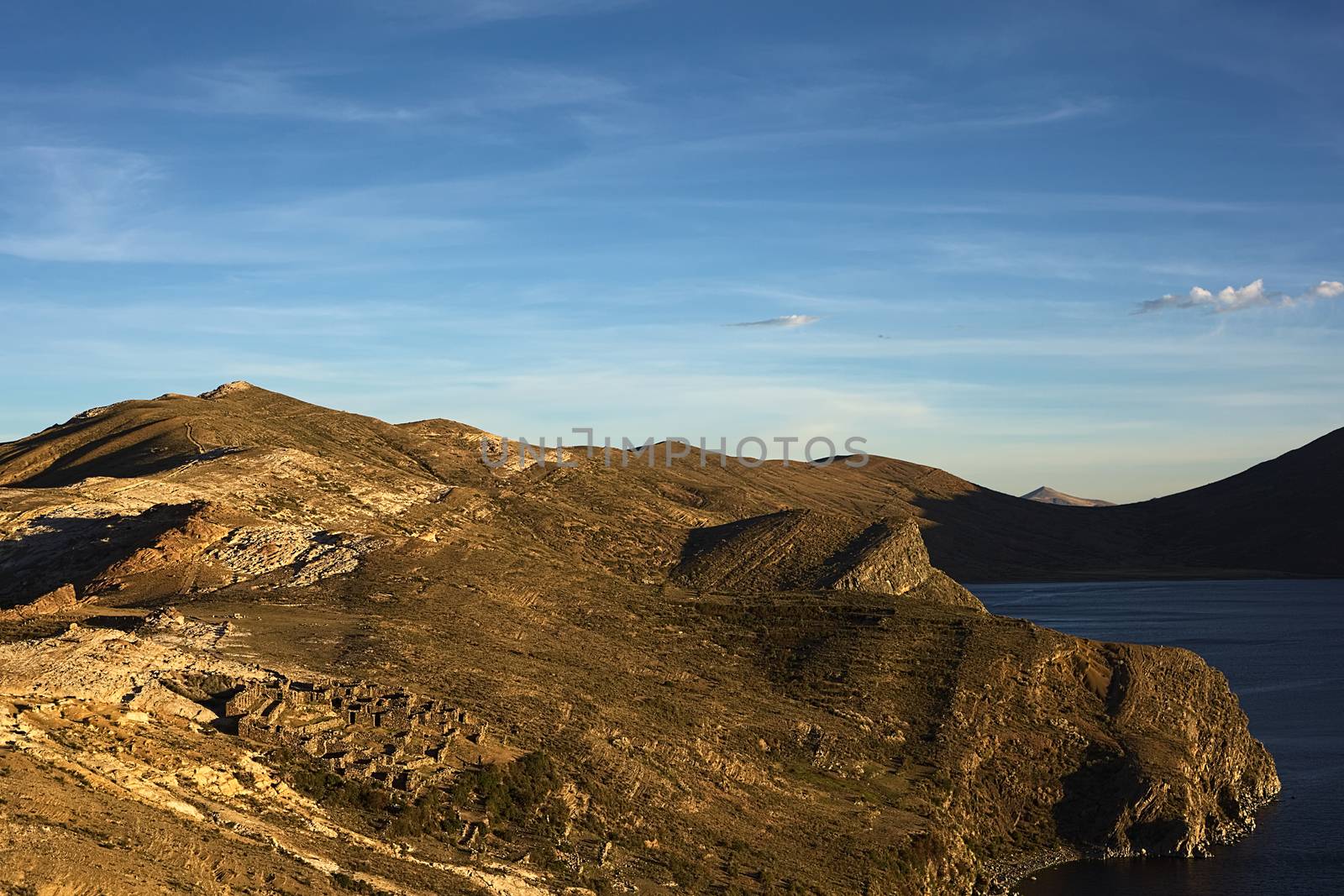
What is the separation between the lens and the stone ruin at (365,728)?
5034 centimetres

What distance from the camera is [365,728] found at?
54344 mm

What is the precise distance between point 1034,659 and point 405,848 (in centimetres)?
6173

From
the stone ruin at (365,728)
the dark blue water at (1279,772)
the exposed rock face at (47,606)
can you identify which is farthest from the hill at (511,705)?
the dark blue water at (1279,772)

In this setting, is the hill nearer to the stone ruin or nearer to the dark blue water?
the stone ruin

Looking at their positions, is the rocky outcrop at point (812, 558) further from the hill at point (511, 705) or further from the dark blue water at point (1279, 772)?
the dark blue water at point (1279, 772)


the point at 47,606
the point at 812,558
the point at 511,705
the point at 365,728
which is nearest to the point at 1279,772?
the point at 812,558

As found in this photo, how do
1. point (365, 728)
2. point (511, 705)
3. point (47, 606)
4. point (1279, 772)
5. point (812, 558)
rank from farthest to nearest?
point (812, 558) < point (1279, 772) < point (47, 606) < point (511, 705) < point (365, 728)

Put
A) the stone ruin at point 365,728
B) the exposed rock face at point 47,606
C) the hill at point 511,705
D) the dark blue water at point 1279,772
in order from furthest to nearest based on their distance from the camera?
1. the dark blue water at point 1279,772
2. the exposed rock face at point 47,606
3. the stone ruin at point 365,728
4. the hill at point 511,705

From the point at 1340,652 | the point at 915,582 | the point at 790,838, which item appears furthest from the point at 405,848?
the point at 1340,652

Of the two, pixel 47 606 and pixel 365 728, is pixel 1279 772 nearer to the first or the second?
pixel 365 728

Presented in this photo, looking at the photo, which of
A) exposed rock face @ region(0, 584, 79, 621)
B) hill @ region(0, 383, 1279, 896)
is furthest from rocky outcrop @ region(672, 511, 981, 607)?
exposed rock face @ region(0, 584, 79, 621)

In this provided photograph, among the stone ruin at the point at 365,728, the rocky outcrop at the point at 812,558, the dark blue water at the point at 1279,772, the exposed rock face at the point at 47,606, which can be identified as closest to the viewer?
the stone ruin at the point at 365,728

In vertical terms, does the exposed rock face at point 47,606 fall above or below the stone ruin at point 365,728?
above

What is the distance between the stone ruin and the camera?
50344mm
